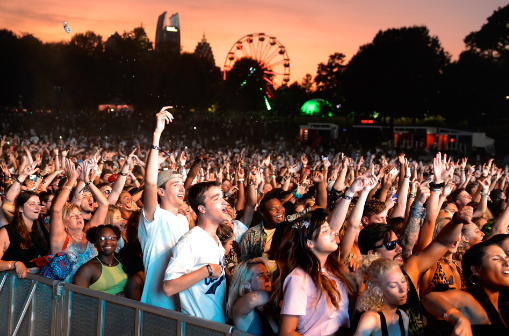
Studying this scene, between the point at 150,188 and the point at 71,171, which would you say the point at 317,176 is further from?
the point at 150,188

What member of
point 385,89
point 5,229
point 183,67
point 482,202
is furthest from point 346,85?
point 5,229

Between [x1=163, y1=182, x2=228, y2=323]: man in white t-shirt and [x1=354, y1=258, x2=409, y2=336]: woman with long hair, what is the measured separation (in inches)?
36.8

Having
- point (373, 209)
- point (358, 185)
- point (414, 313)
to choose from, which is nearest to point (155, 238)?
point (358, 185)

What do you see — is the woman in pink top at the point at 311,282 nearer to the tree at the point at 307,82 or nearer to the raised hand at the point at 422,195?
the raised hand at the point at 422,195

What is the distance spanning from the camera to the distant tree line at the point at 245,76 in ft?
147

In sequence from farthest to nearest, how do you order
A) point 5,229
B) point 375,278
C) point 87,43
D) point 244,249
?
point 87,43
point 5,229
point 244,249
point 375,278

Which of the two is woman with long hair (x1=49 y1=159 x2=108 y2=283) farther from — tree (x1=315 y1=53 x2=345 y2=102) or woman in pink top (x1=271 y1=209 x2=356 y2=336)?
tree (x1=315 y1=53 x2=345 y2=102)

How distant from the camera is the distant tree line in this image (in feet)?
147

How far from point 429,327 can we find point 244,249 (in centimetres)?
178

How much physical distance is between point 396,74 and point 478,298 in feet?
148

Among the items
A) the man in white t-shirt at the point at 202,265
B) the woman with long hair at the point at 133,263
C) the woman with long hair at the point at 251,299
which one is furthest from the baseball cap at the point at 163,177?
the woman with long hair at the point at 251,299

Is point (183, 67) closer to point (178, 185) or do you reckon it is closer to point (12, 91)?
point (12, 91)

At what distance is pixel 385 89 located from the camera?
46.2 meters

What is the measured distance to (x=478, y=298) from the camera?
129 inches
